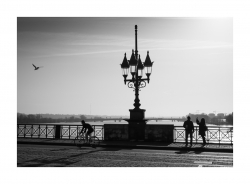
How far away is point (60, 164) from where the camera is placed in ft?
36.7

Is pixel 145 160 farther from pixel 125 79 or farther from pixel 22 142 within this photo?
pixel 22 142

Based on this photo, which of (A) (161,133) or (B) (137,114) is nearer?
(A) (161,133)

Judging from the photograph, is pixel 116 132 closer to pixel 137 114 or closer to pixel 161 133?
pixel 137 114

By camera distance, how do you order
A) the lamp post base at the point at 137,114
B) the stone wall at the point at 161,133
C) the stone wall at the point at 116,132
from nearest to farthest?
1. the stone wall at the point at 161,133
2. the lamp post base at the point at 137,114
3. the stone wall at the point at 116,132

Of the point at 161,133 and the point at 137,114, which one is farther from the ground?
the point at 137,114

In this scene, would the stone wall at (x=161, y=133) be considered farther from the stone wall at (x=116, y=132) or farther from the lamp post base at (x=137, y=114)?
the stone wall at (x=116, y=132)

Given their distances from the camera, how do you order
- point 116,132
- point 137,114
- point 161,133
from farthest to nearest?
point 116,132 < point 137,114 < point 161,133

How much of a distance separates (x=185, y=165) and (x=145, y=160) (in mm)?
1795

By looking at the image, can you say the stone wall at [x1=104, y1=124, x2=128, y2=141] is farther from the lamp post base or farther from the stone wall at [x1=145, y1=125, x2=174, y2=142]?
the stone wall at [x1=145, y1=125, x2=174, y2=142]

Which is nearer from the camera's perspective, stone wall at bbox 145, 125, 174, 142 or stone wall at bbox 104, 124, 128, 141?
stone wall at bbox 145, 125, 174, 142

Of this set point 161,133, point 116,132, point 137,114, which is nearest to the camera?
point 161,133

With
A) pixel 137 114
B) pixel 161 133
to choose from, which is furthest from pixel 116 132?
pixel 161 133

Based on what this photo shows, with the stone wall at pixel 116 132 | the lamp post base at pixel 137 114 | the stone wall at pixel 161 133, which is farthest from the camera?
the stone wall at pixel 116 132

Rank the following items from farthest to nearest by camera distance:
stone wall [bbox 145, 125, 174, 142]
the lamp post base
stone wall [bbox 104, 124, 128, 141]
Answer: stone wall [bbox 104, 124, 128, 141], the lamp post base, stone wall [bbox 145, 125, 174, 142]
